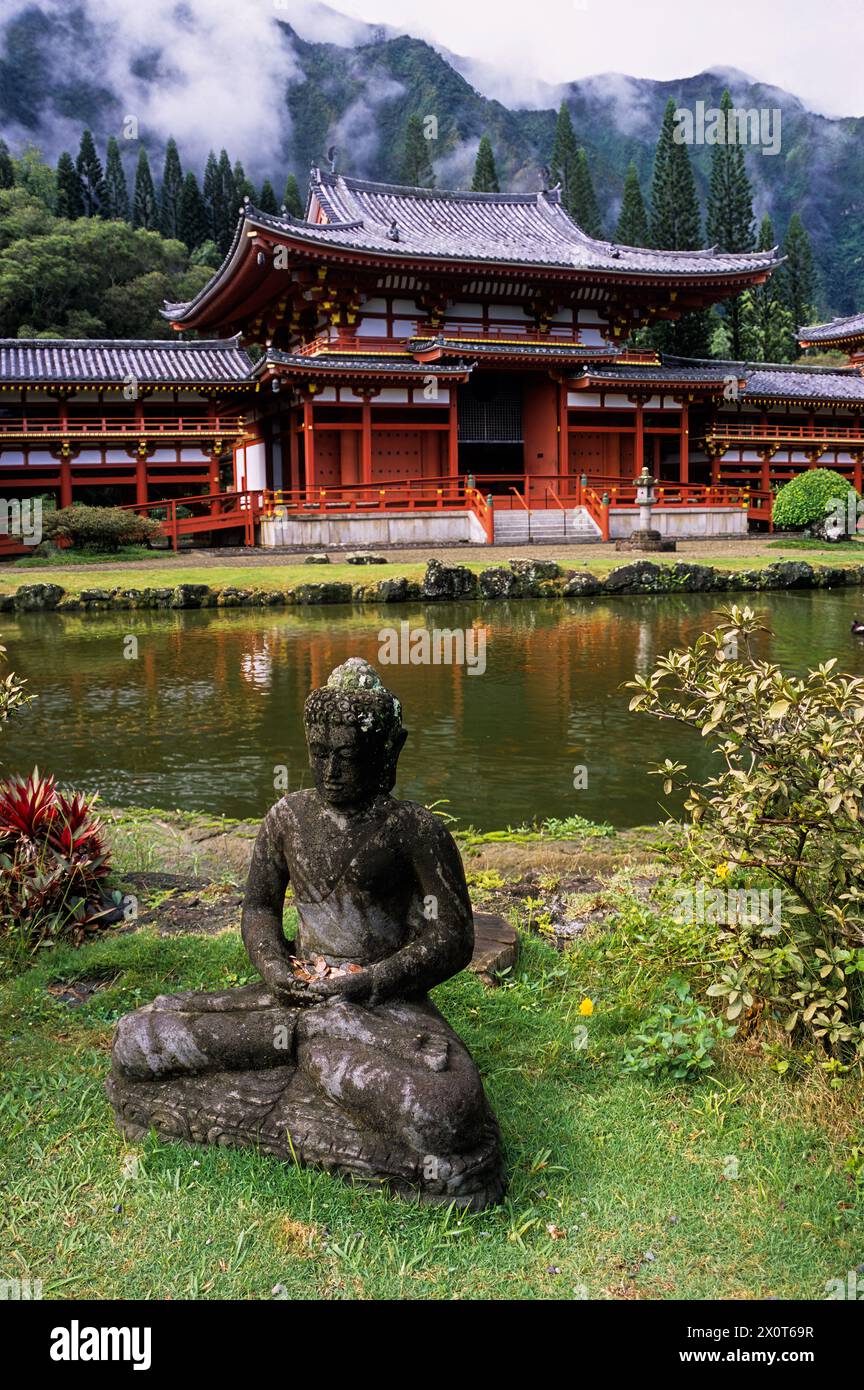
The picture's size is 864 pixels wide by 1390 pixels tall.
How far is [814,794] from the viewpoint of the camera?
423 cm

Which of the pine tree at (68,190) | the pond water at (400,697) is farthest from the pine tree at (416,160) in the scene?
the pond water at (400,697)

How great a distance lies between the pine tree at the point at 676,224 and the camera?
2184 inches

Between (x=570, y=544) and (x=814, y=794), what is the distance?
26331 millimetres

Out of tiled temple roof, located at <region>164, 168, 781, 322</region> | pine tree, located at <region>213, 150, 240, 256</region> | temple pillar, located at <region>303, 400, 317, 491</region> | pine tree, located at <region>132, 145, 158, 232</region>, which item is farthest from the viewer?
pine tree, located at <region>213, 150, 240, 256</region>

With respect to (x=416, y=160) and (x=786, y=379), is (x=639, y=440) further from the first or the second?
(x=416, y=160)

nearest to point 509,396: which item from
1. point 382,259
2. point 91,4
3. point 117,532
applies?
point 382,259

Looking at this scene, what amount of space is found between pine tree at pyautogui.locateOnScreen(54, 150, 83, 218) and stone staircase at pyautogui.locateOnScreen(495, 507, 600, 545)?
49039 millimetres

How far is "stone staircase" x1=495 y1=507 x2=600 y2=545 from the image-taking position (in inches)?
1199

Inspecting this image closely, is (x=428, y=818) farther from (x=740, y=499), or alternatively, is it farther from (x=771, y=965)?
(x=740, y=499)

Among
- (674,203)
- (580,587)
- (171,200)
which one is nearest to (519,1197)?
(580,587)

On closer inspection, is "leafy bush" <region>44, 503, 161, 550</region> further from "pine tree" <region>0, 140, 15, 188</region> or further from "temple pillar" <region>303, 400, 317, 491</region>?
"pine tree" <region>0, 140, 15, 188</region>

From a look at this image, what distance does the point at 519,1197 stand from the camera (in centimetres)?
357

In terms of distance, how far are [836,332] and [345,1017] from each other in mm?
50921

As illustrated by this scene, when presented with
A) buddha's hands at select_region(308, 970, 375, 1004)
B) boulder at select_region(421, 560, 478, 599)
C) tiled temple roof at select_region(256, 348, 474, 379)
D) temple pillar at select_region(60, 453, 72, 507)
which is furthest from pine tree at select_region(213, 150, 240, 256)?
buddha's hands at select_region(308, 970, 375, 1004)
